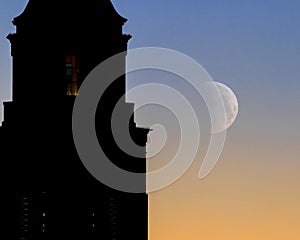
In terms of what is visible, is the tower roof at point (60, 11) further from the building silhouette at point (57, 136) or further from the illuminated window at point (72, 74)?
the illuminated window at point (72, 74)

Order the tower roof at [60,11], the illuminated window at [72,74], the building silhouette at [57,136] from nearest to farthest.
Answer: the building silhouette at [57,136] → the illuminated window at [72,74] → the tower roof at [60,11]

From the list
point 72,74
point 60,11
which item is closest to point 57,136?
point 72,74

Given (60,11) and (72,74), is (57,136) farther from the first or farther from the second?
(60,11)

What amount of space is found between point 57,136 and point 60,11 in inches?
226

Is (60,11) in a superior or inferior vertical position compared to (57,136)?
superior

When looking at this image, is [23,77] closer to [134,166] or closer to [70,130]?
[70,130]

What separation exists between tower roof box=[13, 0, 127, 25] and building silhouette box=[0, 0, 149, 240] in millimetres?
46

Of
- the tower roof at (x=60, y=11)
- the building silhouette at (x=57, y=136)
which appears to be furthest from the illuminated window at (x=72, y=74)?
the tower roof at (x=60, y=11)

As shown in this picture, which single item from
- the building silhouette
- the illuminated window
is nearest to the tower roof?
the building silhouette

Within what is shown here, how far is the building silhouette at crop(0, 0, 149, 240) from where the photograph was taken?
5091 centimetres

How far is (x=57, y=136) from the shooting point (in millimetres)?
51125

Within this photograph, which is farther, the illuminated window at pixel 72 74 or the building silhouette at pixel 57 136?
the illuminated window at pixel 72 74

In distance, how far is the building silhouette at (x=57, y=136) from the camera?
5091 cm

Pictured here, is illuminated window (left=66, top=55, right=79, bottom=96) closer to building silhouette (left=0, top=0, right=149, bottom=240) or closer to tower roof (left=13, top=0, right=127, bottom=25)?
building silhouette (left=0, top=0, right=149, bottom=240)
